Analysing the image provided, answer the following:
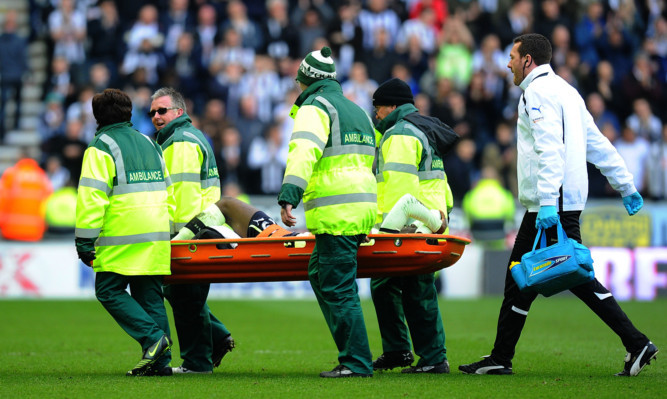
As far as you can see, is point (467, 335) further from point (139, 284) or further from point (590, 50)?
point (590, 50)

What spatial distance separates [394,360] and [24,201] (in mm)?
10603

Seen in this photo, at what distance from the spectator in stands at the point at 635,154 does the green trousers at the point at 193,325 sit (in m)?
11.8

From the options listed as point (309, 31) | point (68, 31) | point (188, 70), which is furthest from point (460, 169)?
point (68, 31)

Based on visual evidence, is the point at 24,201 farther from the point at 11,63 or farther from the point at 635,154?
the point at 635,154

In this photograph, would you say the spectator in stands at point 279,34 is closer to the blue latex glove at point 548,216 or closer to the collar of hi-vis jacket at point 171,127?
the collar of hi-vis jacket at point 171,127

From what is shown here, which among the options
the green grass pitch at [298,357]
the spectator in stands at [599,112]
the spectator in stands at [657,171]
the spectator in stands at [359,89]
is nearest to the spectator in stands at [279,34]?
the spectator in stands at [359,89]

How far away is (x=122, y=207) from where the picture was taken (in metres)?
7.68

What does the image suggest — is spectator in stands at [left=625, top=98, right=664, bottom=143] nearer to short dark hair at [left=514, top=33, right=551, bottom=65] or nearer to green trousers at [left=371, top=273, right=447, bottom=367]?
short dark hair at [left=514, top=33, right=551, bottom=65]

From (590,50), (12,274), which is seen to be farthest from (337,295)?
(590,50)

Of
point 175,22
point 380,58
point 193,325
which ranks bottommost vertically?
point 193,325

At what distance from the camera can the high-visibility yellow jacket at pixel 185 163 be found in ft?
27.2

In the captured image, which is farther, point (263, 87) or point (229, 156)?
point (263, 87)

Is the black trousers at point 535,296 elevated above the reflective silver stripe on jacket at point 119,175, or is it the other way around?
the reflective silver stripe on jacket at point 119,175

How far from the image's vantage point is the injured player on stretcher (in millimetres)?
7973
